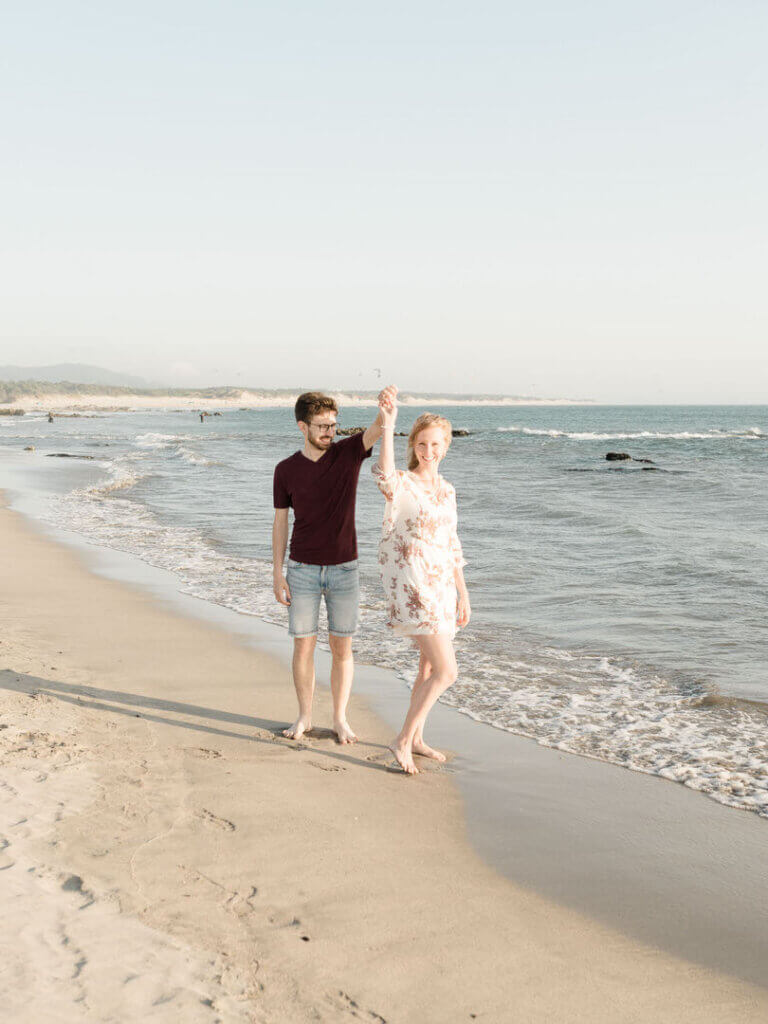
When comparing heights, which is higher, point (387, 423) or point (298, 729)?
point (387, 423)

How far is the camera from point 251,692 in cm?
601

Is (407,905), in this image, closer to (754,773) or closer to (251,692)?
(754,773)

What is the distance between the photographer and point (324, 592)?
4.93 metres

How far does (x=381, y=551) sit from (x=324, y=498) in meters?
0.48

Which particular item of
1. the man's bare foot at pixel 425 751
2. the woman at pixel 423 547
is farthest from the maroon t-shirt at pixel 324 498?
the man's bare foot at pixel 425 751

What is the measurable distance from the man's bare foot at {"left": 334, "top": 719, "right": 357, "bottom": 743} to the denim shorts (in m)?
0.60

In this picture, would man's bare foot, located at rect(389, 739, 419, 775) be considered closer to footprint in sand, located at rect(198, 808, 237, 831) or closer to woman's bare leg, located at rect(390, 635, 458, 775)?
woman's bare leg, located at rect(390, 635, 458, 775)

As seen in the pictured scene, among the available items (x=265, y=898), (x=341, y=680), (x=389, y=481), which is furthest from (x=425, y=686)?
(x=265, y=898)

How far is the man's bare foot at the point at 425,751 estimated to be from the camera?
484cm

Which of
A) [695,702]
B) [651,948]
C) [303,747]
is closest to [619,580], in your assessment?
[695,702]

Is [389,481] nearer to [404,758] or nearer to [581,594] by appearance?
[404,758]

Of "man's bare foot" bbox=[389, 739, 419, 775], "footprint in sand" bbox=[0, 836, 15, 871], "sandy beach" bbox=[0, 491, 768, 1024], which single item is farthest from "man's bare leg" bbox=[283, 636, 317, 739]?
"footprint in sand" bbox=[0, 836, 15, 871]

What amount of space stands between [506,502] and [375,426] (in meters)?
15.2

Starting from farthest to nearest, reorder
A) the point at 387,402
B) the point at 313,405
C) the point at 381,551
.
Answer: the point at 313,405, the point at 381,551, the point at 387,402
